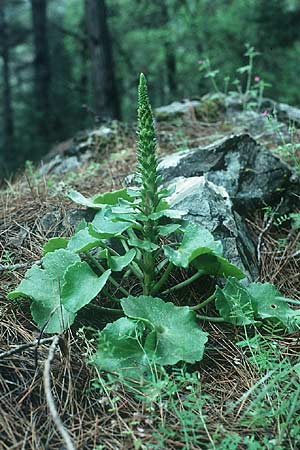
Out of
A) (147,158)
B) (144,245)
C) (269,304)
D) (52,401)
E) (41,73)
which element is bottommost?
(41,73)

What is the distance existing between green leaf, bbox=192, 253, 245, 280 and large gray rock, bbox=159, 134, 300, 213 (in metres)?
0.81

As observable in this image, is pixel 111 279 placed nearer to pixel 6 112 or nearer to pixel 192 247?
pixel 192 247

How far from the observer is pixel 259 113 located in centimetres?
449

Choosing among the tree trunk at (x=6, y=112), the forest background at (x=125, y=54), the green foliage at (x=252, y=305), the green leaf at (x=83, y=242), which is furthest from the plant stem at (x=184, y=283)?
the tree trunk at (x=6, y=112)

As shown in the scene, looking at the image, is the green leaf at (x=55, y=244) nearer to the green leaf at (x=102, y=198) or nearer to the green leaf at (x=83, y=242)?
the green leaf at (x=83, y=242)

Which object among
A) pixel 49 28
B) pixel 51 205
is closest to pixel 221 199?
pixel 51 205

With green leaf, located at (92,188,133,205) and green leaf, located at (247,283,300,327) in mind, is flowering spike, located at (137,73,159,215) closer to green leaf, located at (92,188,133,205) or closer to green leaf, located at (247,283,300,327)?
green leaf, located at (92,188,133,205)

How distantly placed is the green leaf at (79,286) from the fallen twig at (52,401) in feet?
0.47

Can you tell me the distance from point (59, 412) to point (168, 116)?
350 centimetres

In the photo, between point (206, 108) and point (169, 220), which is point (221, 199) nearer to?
point (169, 220)

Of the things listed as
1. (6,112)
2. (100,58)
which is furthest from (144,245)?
(6,112)

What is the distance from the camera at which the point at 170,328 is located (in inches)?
70.5

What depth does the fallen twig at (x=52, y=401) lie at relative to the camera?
4.46 ft

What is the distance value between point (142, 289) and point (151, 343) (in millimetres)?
430
